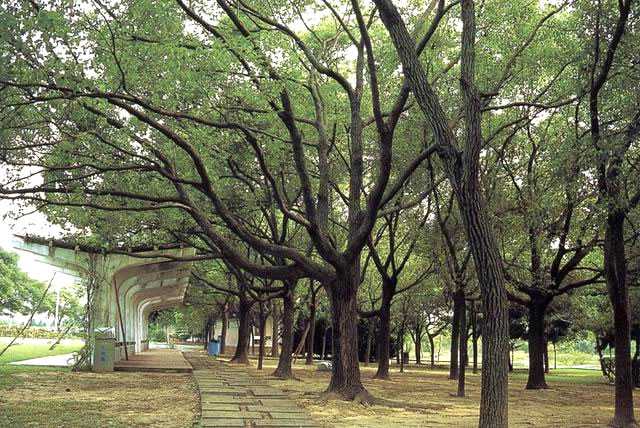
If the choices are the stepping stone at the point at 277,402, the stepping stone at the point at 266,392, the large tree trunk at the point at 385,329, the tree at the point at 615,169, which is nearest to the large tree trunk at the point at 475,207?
the tree at the point at 615,169

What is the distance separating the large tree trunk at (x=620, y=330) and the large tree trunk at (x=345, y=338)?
4561mm

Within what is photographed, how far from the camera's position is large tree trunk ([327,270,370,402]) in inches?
485

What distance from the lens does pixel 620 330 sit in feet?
32.5

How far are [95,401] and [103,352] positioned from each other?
335 inches

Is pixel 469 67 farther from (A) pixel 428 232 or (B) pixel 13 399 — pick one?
(A) pixel 428 232

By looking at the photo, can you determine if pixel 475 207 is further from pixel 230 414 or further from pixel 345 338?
pixel 345 338

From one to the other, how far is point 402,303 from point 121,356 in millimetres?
15982

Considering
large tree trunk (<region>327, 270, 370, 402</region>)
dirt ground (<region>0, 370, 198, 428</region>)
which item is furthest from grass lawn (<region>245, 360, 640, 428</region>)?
dirt ground (<region>0, 370, 198, 428</region>)

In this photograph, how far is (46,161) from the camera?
12.5m

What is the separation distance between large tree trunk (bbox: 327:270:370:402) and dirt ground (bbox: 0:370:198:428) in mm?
2855

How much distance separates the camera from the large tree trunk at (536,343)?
19531mm

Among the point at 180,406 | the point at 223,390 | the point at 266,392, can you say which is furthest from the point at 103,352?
the point at 180,406

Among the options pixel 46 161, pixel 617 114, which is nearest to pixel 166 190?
pixel 46 161

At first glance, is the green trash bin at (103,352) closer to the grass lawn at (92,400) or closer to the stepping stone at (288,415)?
the grass lawn at (92,400)
